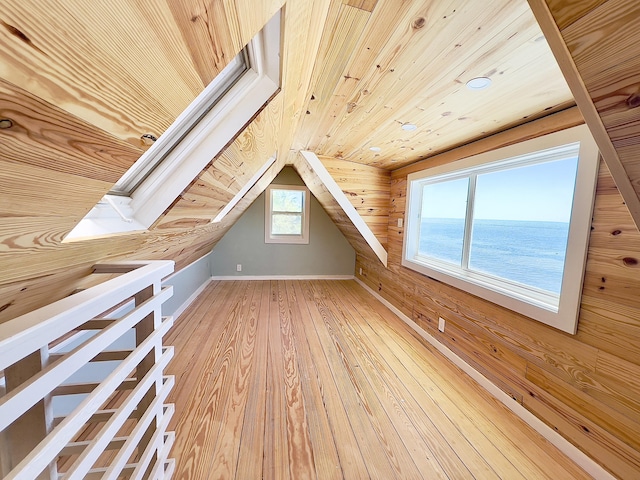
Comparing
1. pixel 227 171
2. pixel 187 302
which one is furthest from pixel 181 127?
pixel 187 302

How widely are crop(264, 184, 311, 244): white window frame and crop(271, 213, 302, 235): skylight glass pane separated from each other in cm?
7

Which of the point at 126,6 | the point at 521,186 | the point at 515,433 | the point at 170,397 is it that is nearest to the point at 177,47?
the point at 126,6

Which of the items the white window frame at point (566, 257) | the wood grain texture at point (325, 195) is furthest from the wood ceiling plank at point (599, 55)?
the wood grain texture at point (325, 195)

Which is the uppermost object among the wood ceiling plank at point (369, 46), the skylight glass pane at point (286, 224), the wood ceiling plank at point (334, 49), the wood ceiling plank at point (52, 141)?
the wood ceiling plank at point (334, 49)

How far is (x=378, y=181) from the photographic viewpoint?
10.3ft

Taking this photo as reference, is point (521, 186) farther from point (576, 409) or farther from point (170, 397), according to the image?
point (170, 397)

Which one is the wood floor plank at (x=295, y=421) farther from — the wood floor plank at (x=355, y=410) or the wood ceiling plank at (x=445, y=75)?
the wood ceiling plank at (x=445, y=75)

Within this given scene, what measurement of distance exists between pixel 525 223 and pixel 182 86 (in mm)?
1997

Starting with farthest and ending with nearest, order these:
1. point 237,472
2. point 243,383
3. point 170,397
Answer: point 243,383 → point 170,397 → point 237,472

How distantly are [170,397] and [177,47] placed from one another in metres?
1.91

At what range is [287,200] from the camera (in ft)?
14.8

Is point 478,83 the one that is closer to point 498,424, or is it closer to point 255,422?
point 498,424

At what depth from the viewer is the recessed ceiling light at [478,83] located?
113cm

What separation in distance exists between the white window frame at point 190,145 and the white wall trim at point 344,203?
62.0 inches
